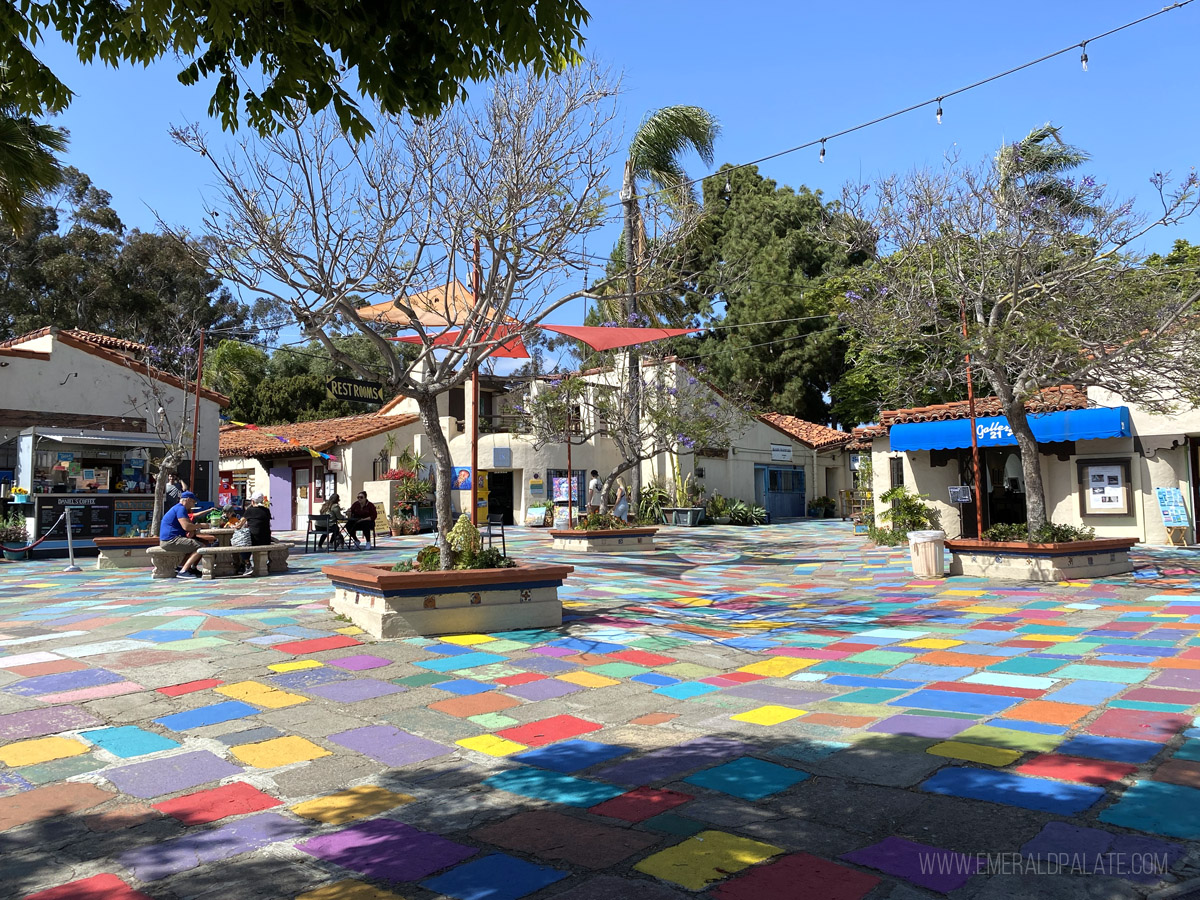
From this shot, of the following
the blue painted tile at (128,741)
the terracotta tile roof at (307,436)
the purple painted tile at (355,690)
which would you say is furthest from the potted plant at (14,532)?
the blue painted tile at (128,741)

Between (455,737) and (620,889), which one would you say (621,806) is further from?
(455,737)

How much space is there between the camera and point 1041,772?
3.96 metres

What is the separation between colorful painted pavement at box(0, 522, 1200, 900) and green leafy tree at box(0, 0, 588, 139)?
304 cm

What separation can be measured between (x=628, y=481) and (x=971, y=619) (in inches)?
719

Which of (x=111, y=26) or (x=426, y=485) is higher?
(x=111, y=26)

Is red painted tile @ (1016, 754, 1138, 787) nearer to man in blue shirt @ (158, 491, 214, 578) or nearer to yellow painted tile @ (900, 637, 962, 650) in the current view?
yellow painted tile @ (900, 637, 962, 650)

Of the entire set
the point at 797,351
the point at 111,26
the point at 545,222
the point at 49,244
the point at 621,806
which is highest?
the point at 49,244

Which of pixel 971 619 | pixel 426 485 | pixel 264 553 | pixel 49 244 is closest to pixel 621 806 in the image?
pixel 971 619

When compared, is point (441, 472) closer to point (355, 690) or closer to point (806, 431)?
point (355, 690)

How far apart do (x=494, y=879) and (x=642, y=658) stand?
3.91 m

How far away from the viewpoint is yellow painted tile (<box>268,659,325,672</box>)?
20.5 ft

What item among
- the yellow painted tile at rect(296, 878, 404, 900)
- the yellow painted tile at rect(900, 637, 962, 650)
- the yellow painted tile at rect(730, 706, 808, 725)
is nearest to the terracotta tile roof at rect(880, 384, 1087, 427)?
the yellow painted tile at rect(900, 637, 962, 650)

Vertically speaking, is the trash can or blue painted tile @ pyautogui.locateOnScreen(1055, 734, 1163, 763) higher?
the trash can

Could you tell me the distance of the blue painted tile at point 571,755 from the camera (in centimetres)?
432
